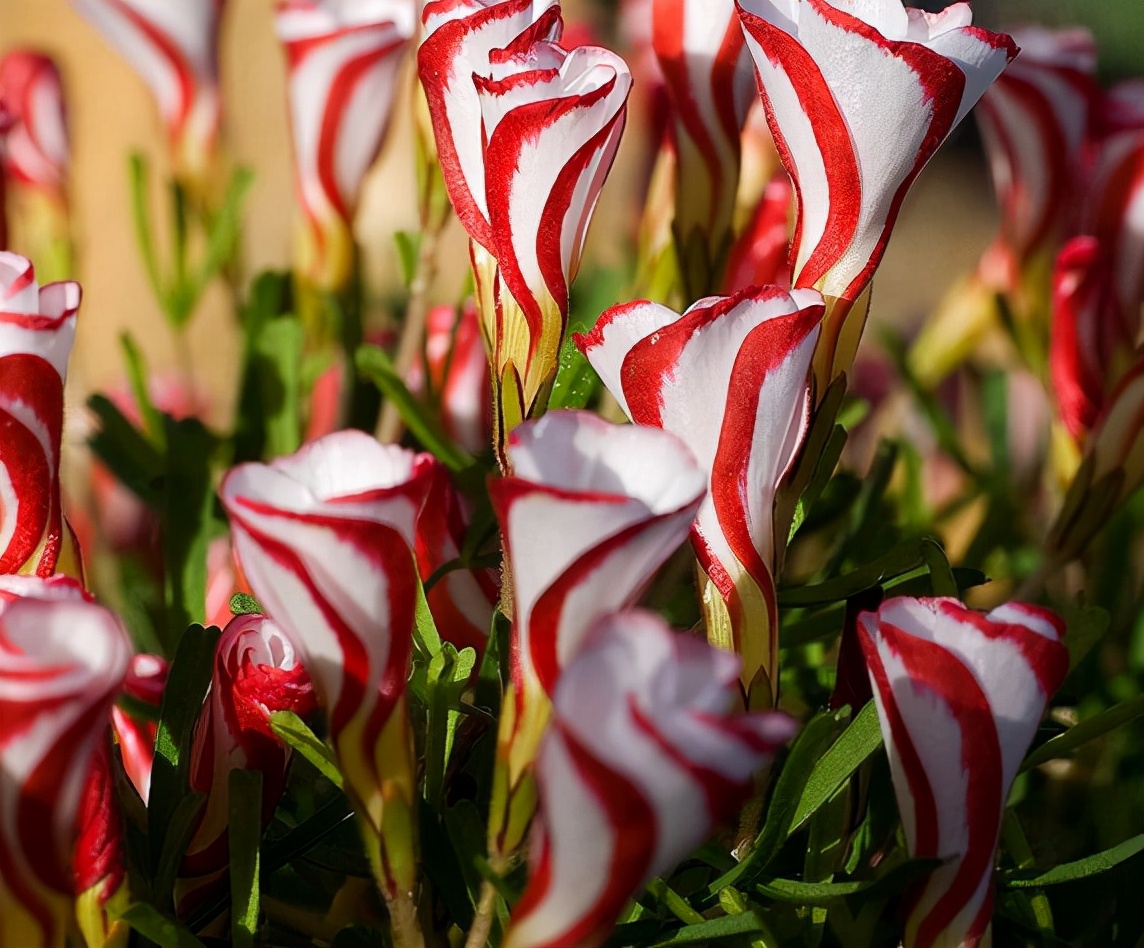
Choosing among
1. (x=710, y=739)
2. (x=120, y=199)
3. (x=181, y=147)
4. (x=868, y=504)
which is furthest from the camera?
(x=120, y=199)

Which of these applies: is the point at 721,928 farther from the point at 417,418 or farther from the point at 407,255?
the point at 407,255

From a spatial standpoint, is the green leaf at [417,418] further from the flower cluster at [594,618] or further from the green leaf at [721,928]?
the green leaf at [721,928]

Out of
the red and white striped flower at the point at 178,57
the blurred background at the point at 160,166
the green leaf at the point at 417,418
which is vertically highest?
the red and white striped flower at the point at 178,57

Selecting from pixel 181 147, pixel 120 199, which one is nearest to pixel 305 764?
pixel 181 147

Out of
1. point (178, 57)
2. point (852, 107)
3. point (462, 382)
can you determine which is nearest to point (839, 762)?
point (852, 107)

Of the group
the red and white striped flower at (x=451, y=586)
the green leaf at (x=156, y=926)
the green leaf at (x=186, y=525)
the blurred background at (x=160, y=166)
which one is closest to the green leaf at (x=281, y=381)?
the green leaf at (x=186, y=525)

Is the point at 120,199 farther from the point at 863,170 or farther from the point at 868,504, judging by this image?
the point at 863,170

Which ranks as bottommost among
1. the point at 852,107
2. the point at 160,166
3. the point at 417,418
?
the point at 160,166
